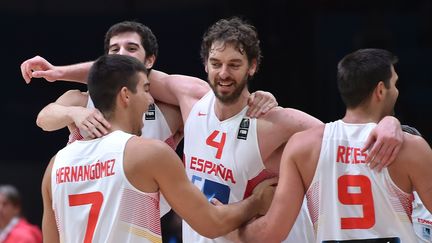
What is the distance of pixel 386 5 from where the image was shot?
501 inches

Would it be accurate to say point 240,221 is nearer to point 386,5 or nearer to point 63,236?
point 63,236

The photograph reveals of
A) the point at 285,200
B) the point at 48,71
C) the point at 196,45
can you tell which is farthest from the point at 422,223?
the point at 196,45

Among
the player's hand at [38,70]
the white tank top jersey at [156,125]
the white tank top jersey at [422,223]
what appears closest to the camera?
the player's hand at [38,70]

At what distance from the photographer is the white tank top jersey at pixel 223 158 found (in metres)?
5.35

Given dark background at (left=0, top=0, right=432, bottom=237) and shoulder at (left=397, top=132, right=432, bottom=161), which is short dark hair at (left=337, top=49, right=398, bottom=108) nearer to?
shoulder at (left=397, top=132, right=432, bottom=161)

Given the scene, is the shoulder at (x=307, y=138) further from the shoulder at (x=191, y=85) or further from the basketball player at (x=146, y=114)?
the shoulder at (x=191, y=85)

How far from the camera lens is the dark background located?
12.1 metres

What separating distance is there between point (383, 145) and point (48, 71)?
7.62 ft

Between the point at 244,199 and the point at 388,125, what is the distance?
1.00 meters

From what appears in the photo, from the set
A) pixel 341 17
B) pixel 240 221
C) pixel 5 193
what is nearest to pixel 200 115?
pixel 240 221

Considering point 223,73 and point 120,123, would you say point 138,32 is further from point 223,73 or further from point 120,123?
point 120,123

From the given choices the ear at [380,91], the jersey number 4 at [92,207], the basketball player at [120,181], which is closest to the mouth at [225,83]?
the basketball player at [120,181]

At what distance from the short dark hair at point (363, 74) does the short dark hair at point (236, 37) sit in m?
0.75

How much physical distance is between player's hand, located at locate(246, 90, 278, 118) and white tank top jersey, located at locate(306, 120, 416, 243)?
0.62 meters
